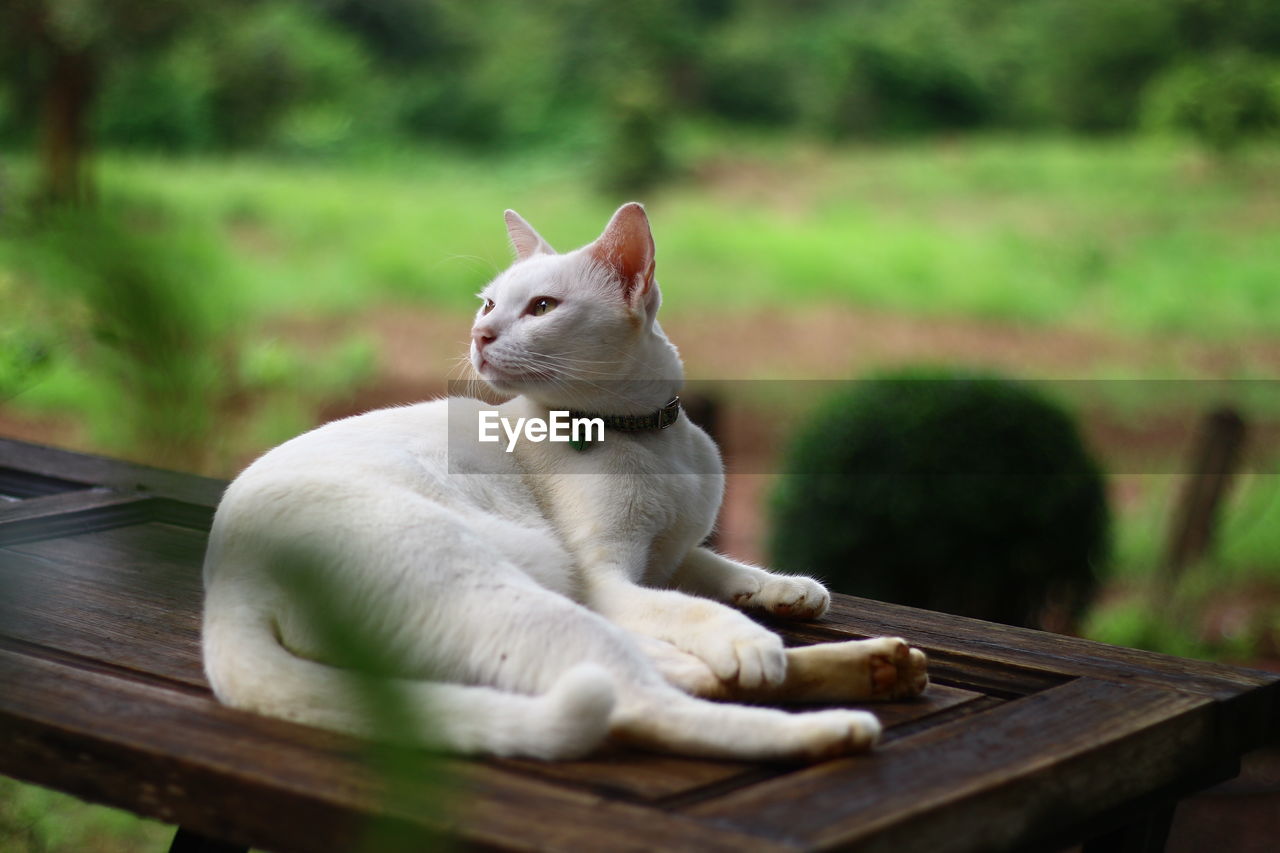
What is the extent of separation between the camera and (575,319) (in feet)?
4.37

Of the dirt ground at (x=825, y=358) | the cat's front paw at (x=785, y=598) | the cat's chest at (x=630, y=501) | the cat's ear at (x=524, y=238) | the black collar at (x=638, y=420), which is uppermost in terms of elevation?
the cat's ear at (x=524, y=238)

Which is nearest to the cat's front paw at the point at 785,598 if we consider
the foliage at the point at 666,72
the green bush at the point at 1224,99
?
the foliage at the point at 666,72

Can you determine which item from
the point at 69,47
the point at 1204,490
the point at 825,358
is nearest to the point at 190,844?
the point at 1204,490

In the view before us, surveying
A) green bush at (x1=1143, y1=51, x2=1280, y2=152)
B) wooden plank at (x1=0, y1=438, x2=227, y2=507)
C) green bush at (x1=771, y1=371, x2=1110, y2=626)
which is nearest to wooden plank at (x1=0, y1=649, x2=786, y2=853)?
wooden plank at (x1=0, y1=438, x2=227, y2=507)

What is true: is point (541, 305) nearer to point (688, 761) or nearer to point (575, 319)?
point (575, 319)

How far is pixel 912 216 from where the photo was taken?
7.47 meters

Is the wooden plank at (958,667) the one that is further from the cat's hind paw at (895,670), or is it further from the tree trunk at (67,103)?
the tree trunk at (67,103)

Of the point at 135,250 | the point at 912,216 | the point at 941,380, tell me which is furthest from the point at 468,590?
the point at 912,216

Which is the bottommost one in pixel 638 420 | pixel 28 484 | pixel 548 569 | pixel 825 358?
pixel 825 358

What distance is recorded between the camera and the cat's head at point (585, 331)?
1317mm

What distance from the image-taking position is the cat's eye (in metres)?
1.36

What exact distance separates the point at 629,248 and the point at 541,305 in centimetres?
12

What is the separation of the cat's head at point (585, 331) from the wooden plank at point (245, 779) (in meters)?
0.48

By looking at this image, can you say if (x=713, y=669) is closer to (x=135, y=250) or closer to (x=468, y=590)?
(x=468, y=590)
